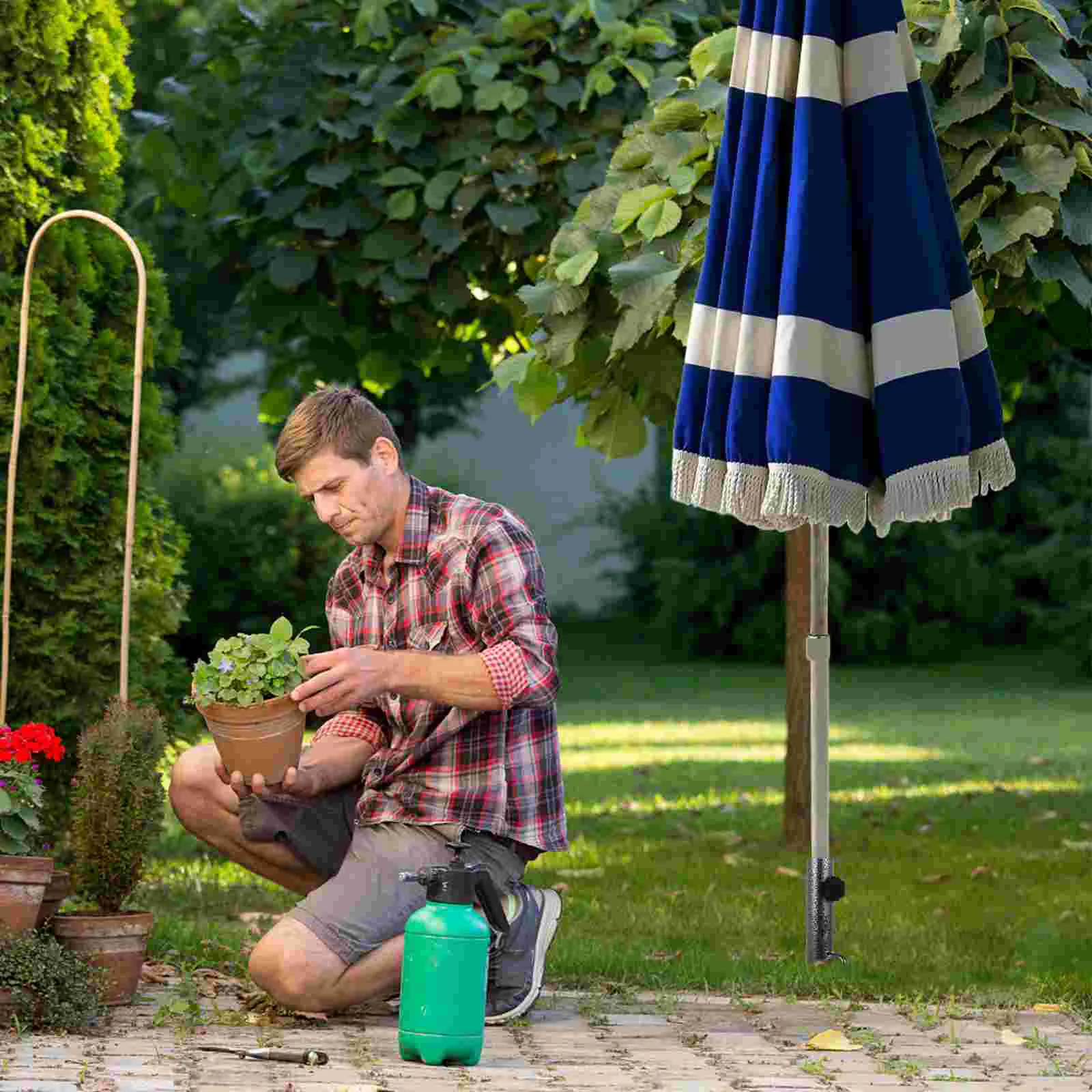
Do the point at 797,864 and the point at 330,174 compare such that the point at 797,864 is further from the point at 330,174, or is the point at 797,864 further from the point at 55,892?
the point at 55,892

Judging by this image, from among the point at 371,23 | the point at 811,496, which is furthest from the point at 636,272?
the point at 371,23

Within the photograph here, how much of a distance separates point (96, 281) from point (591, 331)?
148cm

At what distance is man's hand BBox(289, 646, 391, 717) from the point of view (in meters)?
3.60

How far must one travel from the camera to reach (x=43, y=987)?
3.57 meters

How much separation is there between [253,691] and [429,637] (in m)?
0.43

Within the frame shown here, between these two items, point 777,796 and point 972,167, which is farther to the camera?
point 777,796

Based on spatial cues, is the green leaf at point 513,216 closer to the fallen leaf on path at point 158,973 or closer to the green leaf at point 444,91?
the green leaf at point 444,91

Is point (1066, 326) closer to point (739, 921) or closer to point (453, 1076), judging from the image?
point (739, 921)

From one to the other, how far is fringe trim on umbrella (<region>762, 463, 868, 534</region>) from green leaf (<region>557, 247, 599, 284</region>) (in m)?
1.63

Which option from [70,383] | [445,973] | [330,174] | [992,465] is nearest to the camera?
[445,973]

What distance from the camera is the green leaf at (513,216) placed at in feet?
20.0

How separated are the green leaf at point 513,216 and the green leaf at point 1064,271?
1.99 metres

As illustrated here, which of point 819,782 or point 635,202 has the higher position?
point 635,202

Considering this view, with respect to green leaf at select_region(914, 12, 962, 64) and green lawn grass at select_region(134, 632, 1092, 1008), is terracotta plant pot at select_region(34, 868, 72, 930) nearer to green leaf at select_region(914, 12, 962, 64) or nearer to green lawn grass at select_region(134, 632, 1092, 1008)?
green lawn grass at select_region(134, 632, 1092, 1008)
